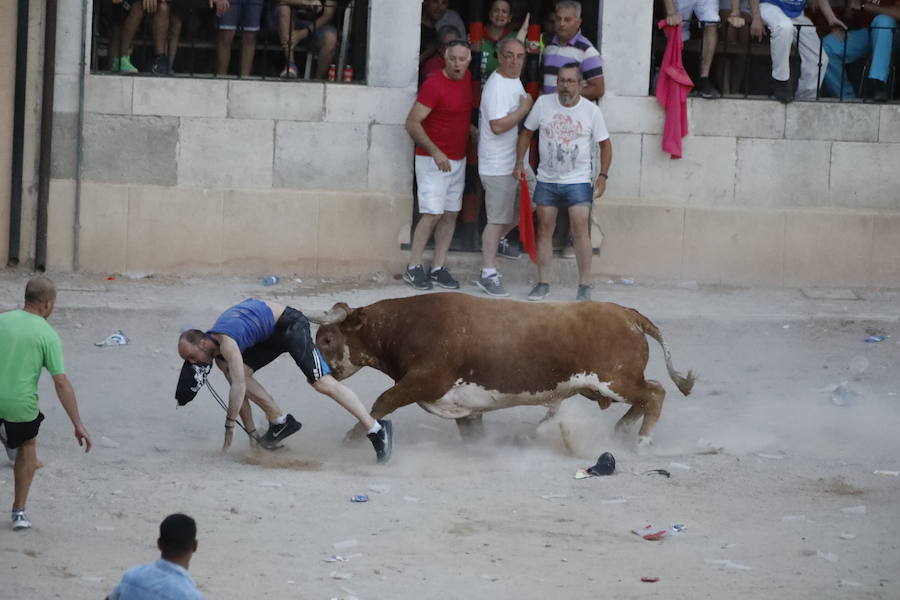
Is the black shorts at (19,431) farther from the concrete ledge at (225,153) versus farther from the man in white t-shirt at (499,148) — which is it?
the man in white t-shirt at (499,148)

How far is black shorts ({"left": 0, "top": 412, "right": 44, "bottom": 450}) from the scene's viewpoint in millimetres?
7559

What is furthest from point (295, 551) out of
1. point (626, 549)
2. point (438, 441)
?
point (438, 441)

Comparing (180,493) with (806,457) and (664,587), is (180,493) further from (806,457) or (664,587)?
(806,457)

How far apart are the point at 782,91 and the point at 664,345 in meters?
4.55

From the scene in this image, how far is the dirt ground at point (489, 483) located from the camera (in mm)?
7273

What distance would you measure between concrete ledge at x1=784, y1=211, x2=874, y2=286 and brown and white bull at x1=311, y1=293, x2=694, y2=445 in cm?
452

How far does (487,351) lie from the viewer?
9484 millimetres

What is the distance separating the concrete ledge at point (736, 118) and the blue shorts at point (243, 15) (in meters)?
3.84

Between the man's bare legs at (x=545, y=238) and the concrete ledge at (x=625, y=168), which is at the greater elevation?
the concrete ledge at (x=625, y=168)

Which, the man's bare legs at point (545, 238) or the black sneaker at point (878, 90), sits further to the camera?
the black sneaker at point (878, 90)

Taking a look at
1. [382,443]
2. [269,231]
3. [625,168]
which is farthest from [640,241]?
[382,443]

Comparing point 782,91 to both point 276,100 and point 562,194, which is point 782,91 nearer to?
point 562,194

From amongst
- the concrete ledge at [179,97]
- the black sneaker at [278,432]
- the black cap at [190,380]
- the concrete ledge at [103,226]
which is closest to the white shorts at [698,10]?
the concrete ledge at [179,97]

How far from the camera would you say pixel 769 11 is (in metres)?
13.7
